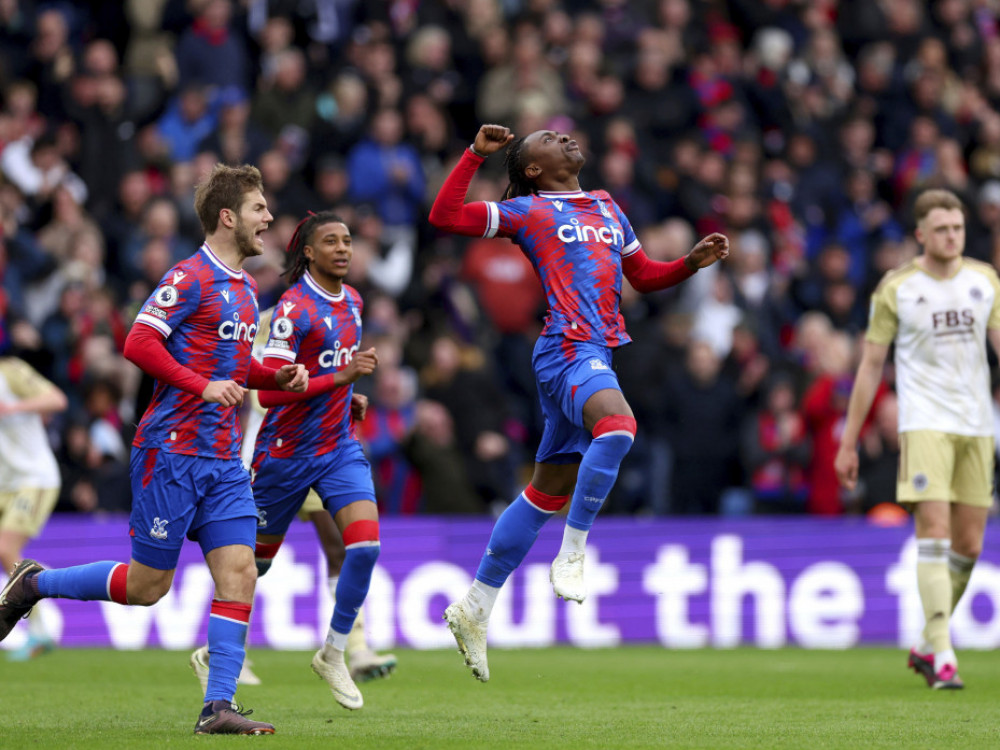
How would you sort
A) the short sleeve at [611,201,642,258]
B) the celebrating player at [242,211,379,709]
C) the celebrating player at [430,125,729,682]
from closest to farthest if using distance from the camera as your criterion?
the celebrating player at [430,125,729,682] < the short sleeve at [611,201,642,258] < the celebrating player at [242,211,379,709]

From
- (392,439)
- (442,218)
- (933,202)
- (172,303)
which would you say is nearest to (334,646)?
(172,303)

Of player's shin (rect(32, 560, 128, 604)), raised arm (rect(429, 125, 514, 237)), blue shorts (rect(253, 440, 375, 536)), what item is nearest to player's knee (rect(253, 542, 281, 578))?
blue shorts (rect(253, 440, 375, 536))

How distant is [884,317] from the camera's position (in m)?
10.4

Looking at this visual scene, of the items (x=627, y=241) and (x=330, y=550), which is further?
(x=330, y=550)

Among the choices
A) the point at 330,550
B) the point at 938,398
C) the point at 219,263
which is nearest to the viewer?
the point at 219,263

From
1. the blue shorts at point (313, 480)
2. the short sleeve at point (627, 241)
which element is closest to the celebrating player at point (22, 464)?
the blue shorts at point (313, 480)

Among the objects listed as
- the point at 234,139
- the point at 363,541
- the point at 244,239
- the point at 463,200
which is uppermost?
the point at 234,139

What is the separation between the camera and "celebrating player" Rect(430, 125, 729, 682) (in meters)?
7.98

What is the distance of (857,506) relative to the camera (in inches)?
604

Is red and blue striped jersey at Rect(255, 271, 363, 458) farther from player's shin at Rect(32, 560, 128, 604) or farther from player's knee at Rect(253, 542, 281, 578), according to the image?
player's shin at Rect(32, 560, 128, 604)

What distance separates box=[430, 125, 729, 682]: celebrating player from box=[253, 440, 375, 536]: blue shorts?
90cm

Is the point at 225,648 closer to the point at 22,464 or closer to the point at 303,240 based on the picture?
the point at 303,240

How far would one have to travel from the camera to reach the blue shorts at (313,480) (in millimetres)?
9008

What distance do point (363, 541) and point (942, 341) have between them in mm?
3976
